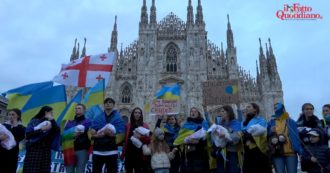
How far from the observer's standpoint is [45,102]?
25.0ft

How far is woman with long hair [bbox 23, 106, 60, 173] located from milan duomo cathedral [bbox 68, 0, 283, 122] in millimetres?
20773

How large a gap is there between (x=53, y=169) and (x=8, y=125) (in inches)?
146

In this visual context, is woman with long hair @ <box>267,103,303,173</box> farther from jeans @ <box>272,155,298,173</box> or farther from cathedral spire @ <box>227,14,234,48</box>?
cathedral spire @ <box>227,14,234,48</box>

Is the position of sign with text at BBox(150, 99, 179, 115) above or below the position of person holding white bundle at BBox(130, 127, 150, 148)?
above

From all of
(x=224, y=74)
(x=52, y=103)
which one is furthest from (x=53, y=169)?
(x=224, y=74)

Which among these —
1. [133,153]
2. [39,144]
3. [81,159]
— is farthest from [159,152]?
[39,144]

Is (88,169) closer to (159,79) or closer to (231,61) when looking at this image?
(159,79)

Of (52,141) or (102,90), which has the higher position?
(102,90)

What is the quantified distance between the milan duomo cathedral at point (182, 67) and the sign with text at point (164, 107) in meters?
17.7

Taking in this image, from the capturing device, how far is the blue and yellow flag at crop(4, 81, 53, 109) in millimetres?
7582

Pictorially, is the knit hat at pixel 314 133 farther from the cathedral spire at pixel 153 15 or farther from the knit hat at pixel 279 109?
the cathedral spire at pixel 153 15

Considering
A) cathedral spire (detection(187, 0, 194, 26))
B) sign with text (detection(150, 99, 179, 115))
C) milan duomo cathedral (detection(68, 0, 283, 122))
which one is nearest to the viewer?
sign with text (detection(150, 99, 179, 115))

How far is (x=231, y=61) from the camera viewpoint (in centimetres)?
2750

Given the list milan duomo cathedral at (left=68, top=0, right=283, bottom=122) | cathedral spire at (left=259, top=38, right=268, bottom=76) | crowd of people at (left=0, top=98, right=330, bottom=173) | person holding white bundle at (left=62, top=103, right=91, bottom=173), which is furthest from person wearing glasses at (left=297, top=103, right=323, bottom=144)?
cathedral spire at (left=259, top=38, right=268, bottom=76)
